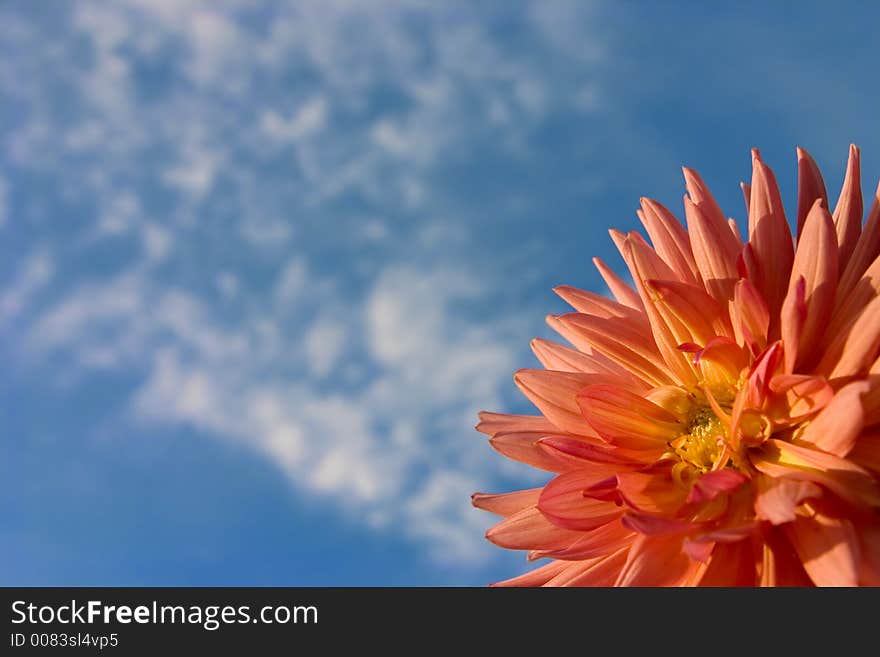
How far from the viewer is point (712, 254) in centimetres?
307

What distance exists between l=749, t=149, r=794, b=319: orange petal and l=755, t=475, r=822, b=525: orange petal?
2.29 feet

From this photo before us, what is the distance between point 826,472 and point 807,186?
1.15 meters

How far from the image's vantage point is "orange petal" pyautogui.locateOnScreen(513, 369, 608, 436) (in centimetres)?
325

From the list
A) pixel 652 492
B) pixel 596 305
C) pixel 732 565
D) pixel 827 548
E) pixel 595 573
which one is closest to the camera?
pixel 827 548

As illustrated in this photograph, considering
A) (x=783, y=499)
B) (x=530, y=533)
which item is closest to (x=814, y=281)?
(x=783, y=499)

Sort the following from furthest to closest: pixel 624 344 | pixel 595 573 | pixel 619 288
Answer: pixel 619 288 < pixel 624 344 < pixel 595 573

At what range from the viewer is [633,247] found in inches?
127

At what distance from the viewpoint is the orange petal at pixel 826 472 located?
7.88 feet

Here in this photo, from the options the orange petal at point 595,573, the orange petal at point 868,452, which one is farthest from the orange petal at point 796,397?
the orange petal at point 595,573

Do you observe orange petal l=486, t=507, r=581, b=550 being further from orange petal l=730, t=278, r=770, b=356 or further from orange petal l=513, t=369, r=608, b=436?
orange petal l=730, t=278, r=770, b=356

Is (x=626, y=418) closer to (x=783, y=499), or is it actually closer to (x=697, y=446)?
(x=697, y=446)

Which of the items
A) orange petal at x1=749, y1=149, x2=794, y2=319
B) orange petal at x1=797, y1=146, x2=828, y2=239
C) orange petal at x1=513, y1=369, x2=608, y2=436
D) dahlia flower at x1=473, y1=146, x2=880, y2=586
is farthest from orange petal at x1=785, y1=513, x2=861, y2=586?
orange petal at x1=797, y1=146, x2=828, y2=239
